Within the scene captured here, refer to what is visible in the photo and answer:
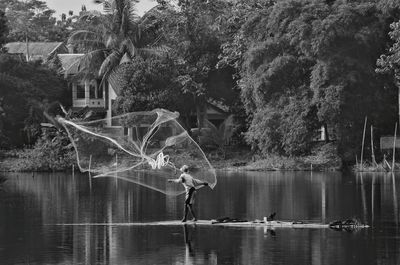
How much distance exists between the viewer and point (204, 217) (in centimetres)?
3153

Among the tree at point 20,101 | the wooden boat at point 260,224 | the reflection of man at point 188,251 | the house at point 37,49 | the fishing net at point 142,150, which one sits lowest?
the reflection of man at point 188,251

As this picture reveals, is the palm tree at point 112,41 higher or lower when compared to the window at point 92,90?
higher

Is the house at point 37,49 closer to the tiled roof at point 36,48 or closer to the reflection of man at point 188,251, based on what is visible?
the tiled roof at point 36,48

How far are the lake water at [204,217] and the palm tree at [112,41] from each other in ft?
74.9

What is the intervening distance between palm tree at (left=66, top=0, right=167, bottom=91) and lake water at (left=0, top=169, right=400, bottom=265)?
2284 cm

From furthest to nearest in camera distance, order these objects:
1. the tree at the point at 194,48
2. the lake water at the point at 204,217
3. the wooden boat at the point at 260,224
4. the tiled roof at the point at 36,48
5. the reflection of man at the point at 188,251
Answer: the tiled roof at the point at 36,48
the tree at the point at 194,48
the wooden boat at the point at 260,224
the lake water at the point at 204,217
the reflection of man at the point at 188,251

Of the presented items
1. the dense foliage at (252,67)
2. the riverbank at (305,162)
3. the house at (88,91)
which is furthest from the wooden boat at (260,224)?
the house at (88,91)

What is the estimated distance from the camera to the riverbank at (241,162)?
61.8 m

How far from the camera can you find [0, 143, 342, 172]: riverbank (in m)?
61.8


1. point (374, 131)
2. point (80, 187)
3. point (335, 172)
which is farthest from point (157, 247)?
point (374, 131)

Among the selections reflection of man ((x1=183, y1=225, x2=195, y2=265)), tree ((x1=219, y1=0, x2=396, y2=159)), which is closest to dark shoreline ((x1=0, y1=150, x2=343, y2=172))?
tree ((x1=219, y1=0, x2=396, y2=159))

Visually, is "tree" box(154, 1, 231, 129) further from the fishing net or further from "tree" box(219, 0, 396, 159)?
the fishing net

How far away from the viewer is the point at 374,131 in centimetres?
6244

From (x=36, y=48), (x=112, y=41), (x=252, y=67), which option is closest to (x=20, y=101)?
(x=112, y=41)
